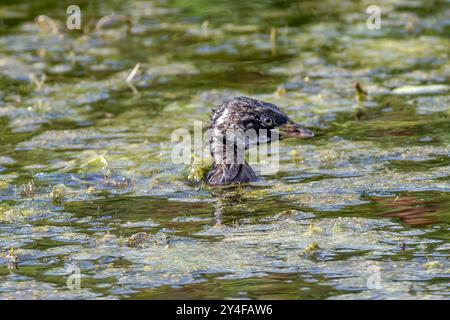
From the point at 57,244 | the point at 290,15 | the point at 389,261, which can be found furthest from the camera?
the point at 290,15

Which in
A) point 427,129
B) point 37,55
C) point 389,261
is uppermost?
point 37,55

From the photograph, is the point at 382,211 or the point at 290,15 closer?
the point at 382,211

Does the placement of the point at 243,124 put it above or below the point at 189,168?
above

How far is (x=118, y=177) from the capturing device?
904 cm

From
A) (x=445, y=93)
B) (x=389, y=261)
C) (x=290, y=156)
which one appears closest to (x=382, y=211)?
(x=389, y=261)

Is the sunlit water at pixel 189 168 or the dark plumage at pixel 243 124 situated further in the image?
the dark plumage at pixel 243 124

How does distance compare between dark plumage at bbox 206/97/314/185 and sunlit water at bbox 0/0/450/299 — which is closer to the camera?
sunlit water at bbox 0/0/450/299

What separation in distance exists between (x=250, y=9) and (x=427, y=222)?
27.8ft

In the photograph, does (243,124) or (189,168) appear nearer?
(243,124)

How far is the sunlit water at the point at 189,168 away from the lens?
260 inches

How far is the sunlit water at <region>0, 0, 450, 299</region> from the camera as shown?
6.60m

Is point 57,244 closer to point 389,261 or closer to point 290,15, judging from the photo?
point 389,261

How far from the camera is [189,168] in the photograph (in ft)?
30.5

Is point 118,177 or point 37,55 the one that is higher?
point 37,55
